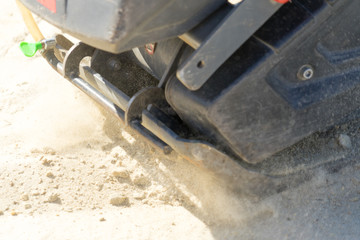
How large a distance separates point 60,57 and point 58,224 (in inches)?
42.5

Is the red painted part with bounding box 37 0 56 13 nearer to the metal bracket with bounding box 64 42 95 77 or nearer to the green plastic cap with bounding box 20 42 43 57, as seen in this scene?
the metal bracket with bounding box 64 42 95 77

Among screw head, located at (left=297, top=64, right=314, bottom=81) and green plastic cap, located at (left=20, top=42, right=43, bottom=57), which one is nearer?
screw head, located at (left=297, top=64, right=314, bottom=81)

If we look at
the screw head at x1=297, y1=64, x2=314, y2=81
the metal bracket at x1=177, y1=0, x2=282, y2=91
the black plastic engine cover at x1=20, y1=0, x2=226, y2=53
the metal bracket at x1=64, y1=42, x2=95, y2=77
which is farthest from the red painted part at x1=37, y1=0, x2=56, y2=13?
the screw head at x1=297, y1=64, x2=314, y2=81

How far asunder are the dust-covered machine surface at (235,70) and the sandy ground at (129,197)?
175 millimetres

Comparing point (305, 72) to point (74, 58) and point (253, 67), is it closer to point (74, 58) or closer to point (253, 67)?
point (253, 67)

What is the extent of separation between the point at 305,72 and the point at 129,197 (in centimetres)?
104

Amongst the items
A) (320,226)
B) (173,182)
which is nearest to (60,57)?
(173,182)

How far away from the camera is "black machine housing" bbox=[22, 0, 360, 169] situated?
1.77m

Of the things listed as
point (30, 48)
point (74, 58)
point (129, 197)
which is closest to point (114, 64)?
point (74, 58)

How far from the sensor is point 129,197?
250cm

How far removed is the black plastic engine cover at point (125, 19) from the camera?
1693 mm

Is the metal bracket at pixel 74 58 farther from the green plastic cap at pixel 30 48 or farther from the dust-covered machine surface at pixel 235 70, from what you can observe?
the dust-covered machine surface at pixel 235 70

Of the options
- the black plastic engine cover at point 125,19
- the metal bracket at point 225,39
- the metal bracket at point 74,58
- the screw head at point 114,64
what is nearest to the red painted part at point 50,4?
the black plastic engine cover at point 125,19

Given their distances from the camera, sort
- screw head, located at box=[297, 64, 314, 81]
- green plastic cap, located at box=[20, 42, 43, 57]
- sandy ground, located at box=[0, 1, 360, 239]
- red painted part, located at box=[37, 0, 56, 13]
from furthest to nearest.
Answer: green plastic cap, located at box=[20, 42, 43, 57] < sandy ground, located at box=[0, 1, 360, 239] < screw head, located at box=[297, 64, 314, 81] < red painted part, located at box=[37, 0, 56, 13]
